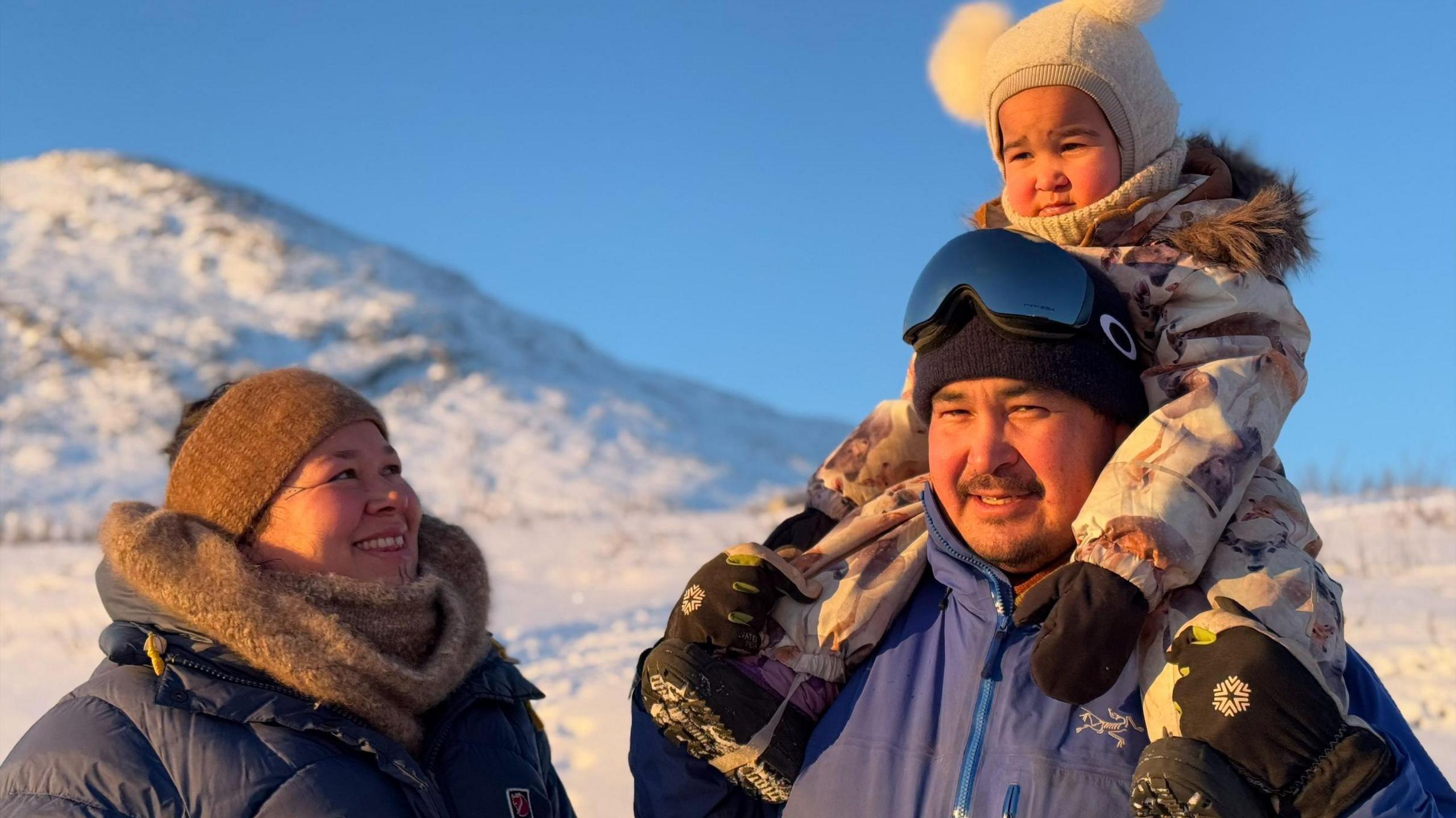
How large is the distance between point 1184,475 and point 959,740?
651 mm

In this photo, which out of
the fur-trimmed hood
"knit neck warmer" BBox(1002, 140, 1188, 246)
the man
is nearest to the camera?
the man

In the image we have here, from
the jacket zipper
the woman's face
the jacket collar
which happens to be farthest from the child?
the woman's face

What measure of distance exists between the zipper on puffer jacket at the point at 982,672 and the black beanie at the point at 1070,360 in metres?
0.34

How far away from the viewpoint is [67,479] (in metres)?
19.3

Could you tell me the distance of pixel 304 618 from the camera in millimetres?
2805

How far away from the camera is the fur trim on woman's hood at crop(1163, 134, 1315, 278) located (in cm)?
260

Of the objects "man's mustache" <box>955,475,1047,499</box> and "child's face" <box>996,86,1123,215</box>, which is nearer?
"man's mustache" <box>955,475,1047,499</box>

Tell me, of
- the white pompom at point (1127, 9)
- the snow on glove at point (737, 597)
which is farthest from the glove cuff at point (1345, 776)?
the white pompom at point (1127, 9)

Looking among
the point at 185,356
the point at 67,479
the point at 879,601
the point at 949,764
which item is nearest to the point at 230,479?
the point at 879,601

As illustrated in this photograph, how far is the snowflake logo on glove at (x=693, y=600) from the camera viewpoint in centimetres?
254

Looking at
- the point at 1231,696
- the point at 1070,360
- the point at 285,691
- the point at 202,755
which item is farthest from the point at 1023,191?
the point at 202,755

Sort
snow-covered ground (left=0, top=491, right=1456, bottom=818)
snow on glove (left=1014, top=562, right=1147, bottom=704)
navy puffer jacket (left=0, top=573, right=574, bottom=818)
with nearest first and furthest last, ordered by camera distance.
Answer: snow on glove (left=1014, top=562, right=1147, bottom=704)
navy puffer jacket (left=0, top=573, right=574, bottom=818)
snow-covered ground (left=0, top=491, right=1456, bottom=818)

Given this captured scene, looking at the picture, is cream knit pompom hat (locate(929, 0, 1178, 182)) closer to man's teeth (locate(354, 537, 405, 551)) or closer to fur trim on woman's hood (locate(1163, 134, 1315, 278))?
fur trim on woman's hood (locate(1163, 134, 1315, 278))

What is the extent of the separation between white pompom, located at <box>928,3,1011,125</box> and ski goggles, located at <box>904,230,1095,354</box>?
2.33 feet
